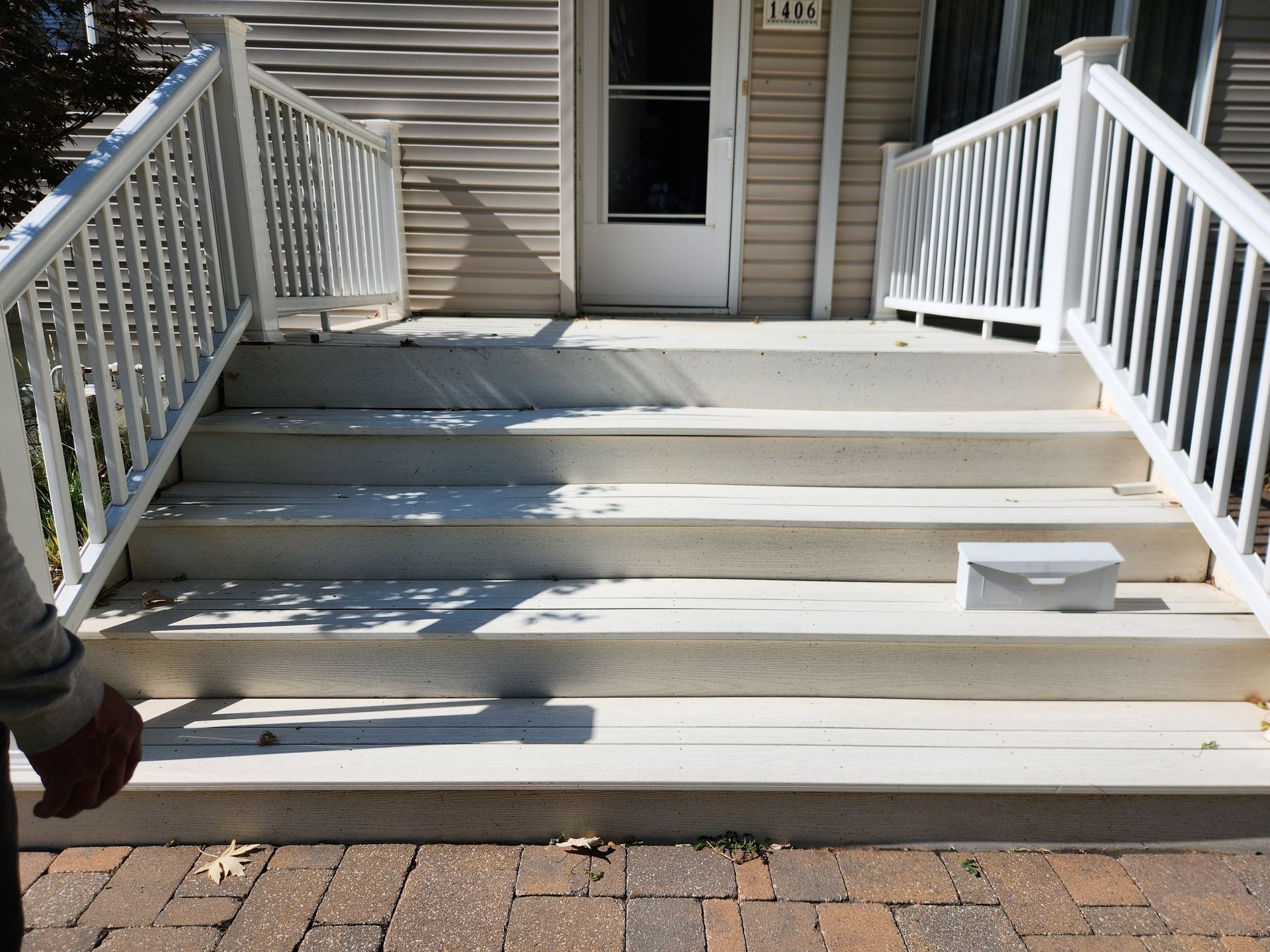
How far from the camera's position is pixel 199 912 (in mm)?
1805

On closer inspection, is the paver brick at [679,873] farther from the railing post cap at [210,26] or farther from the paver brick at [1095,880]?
the railing post cap at [210,26]

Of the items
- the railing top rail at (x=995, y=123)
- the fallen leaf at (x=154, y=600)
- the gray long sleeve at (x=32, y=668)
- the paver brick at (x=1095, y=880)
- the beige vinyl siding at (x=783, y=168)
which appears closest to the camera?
the gray long sleeve at (x=32, y=668)

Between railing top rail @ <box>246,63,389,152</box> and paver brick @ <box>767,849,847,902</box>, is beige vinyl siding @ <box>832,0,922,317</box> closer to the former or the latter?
railing top rail @ <box>246,63,389,152</box>

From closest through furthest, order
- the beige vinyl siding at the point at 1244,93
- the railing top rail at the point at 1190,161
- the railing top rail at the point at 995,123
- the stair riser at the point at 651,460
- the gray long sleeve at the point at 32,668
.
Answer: the gray long sleeve at the point at 32,668 → the railing top rail at the point at 1190,161 → the stair riser at the point at 651,460 → the railing top rail at the point at 995,123 → the beige vinyl siding at the point at 1244,93

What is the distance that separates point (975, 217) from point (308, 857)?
346 centimetres

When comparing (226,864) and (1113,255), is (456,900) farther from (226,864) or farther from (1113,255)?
(1113,255)

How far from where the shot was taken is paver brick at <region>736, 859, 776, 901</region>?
1.87 m

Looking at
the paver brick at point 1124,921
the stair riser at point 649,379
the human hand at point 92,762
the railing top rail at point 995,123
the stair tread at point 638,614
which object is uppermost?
the railing top rail at point 995,123

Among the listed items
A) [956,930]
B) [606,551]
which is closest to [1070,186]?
[606,551]

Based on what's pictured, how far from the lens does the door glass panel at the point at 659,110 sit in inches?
178

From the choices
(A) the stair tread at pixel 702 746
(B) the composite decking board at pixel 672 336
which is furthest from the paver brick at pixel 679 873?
(B) the composite decking board at pixel 672 336

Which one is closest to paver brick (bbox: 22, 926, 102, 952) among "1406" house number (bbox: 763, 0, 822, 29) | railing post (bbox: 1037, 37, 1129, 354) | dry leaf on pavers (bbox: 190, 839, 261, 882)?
dry leaf on pavers (bbox: 190, 839, 261, 882)

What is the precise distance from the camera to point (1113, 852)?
202 cm

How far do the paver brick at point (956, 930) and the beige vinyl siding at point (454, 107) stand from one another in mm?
3578
